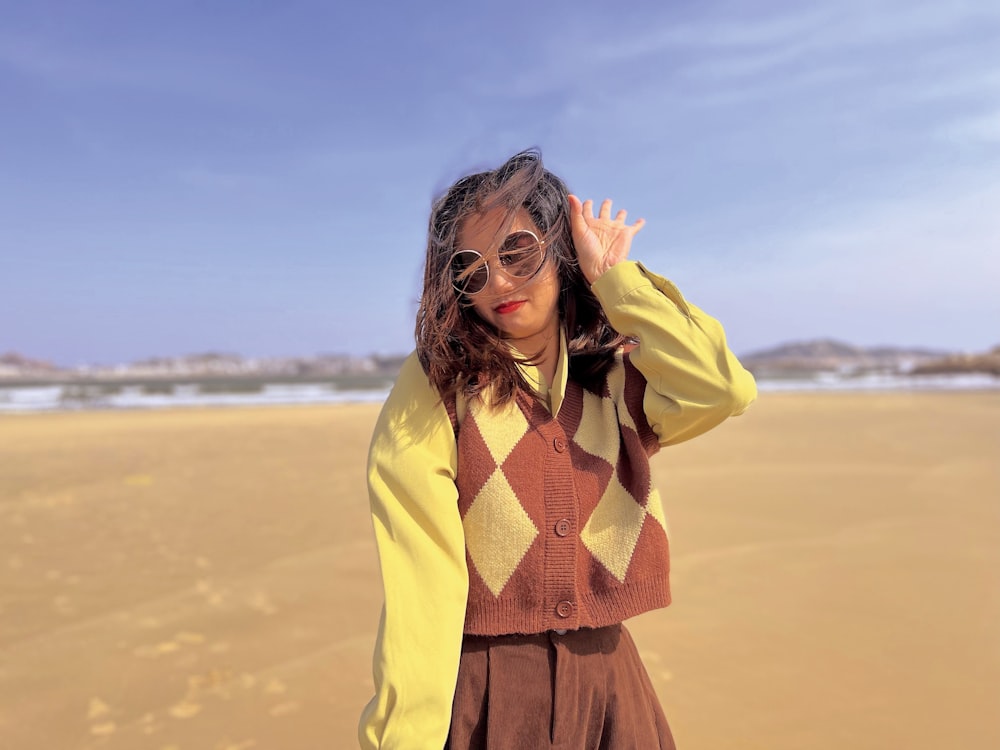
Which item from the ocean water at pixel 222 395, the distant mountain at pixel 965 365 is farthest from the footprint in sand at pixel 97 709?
the distant mountain at pixel 965 365

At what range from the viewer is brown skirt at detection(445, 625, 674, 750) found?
1.24 metres

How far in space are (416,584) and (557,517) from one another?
0.91 feet

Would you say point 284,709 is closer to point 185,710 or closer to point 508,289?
point 185,710

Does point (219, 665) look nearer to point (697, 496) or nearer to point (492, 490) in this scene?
point (492, 490)

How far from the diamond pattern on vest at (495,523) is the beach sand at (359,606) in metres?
1.88

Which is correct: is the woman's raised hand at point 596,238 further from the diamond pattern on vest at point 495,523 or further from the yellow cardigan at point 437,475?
the diamond pattern on vest at point 495,523

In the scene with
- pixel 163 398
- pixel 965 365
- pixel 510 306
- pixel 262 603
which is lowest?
pixel 262 603

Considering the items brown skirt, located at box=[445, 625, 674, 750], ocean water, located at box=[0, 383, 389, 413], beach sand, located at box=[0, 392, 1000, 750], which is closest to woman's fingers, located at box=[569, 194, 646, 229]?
brown skirt, located at box=[445, 625, 674, 750]

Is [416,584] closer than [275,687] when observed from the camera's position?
Yes

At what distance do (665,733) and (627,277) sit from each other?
3.03 ft

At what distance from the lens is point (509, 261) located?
138 cm

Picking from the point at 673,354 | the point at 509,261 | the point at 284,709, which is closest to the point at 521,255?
the point at 509,261

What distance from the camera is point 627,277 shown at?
4.49 ft

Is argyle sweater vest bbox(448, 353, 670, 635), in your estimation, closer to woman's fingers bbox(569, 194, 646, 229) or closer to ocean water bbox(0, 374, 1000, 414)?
woman's fingers bbox(569, 194, 646, 229)
